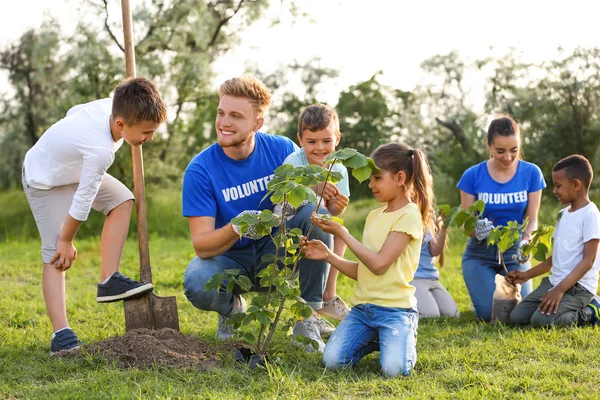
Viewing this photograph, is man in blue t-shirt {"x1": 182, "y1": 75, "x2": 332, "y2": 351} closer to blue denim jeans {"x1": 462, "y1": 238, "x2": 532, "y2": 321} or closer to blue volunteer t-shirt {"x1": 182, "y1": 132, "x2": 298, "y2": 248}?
blue volunteer t-shirt {"x1": 182, "y1": 132, "x2": 298, "y2": 248}

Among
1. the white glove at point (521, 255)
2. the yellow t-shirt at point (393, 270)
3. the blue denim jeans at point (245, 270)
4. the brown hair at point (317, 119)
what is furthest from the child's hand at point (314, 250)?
the white glove at point (521, 255)

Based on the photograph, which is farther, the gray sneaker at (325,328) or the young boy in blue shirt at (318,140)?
the gray sneaker at (325,328)

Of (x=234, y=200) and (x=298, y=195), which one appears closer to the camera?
(x=298, y=195)

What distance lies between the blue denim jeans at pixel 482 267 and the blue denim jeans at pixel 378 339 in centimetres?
138

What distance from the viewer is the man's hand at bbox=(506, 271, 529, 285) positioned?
4613 millimetres

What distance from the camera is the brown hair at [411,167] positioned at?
3459 mm

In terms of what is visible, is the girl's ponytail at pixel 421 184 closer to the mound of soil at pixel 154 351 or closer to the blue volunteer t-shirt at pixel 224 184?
the blue volunteer t-shirt at pixel 224 184

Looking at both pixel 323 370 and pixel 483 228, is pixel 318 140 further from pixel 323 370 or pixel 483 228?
pixel 483 228

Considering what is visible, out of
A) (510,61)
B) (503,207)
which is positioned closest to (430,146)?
(510,61)

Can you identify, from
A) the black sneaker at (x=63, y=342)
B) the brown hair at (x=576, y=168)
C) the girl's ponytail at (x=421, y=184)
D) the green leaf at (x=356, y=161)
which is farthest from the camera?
the brown hair at (x=576, y=168)

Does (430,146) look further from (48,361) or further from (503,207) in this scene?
(48,361)

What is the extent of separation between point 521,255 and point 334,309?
1.42 metres

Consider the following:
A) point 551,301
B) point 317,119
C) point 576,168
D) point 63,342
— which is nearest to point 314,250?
point 317,119

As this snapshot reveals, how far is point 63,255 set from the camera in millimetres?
3756
